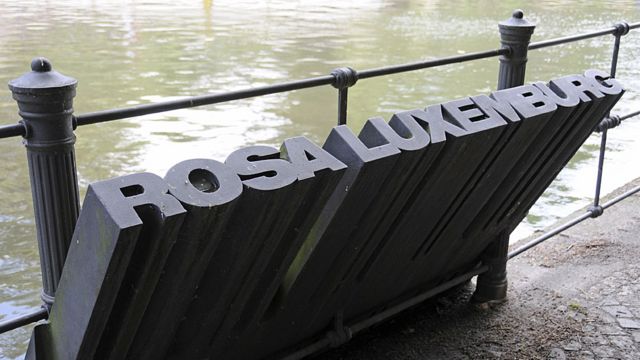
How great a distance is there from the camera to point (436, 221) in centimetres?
285

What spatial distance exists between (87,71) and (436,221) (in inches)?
461

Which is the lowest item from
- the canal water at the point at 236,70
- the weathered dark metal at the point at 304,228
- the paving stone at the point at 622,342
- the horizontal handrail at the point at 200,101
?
the canal water at the point at 236,70

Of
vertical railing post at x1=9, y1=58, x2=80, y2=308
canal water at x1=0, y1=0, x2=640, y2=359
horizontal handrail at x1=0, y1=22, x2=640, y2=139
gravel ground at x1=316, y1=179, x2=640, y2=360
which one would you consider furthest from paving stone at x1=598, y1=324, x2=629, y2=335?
canal water at x1=0, y1=0, x2=640, y2=359

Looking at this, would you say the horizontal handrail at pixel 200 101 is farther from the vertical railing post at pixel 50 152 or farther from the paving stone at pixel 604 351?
the paving stone at pixel 604 351

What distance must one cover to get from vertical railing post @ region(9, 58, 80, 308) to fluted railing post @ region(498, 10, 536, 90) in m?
2.06

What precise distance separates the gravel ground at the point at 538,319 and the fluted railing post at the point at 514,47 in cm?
106

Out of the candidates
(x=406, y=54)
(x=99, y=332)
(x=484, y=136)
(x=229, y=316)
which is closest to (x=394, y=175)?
(x=484, y=136)

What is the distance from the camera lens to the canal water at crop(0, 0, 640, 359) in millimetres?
7941

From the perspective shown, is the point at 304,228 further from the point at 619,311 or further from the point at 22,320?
the point at 619,311

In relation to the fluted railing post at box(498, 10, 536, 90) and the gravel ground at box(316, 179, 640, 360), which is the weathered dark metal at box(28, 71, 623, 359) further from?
the fluted railing post at box(498, 10, 536, 90)

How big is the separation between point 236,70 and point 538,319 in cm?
1066

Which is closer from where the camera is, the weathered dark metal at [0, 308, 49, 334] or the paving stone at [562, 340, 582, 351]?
the weathered dark metal at [0, 308, 49, 334]

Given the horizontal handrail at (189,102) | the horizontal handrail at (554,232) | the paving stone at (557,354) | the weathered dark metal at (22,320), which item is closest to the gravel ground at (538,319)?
the paving stone at (557,354)

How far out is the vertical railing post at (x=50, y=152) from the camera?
2.03 meters
